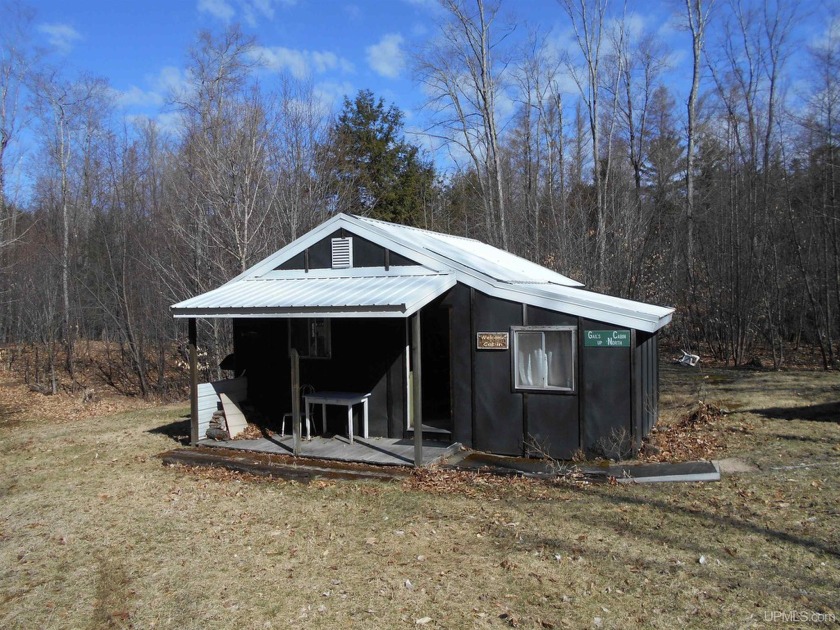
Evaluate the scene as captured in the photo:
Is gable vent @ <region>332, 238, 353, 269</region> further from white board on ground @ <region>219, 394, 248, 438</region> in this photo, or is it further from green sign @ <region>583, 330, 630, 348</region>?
green sign @ <region>583, 330, 630, 348</region>

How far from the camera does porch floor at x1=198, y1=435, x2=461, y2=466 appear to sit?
869cm

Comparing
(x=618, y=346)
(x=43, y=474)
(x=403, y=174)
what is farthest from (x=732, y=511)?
(x=403, y=174)

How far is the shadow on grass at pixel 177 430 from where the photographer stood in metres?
11.3

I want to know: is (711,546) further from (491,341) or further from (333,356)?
(333,356)

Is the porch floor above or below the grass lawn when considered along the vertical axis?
above

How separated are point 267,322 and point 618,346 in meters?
5.98

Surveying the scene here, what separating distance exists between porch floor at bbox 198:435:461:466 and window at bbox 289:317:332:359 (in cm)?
139

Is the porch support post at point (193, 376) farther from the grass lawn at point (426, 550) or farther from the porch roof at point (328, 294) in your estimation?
the grass lawn at point (426, 550)

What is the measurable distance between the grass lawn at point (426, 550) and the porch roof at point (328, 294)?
228 cm

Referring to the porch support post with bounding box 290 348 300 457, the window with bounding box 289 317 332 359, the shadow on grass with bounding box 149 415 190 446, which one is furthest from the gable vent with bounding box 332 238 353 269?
the shadow on grass with bounding box 149 415 190 446

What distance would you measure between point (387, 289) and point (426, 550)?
13.7ft

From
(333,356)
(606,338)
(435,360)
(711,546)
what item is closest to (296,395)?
(333,356)

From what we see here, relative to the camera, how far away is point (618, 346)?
324 inches

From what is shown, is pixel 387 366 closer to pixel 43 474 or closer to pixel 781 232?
pixel 43 474
